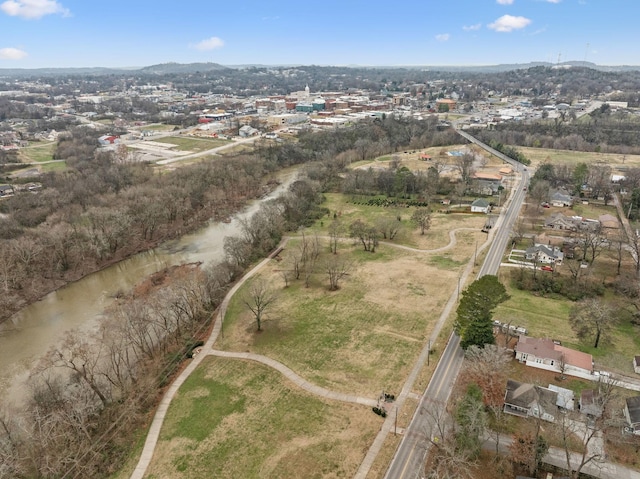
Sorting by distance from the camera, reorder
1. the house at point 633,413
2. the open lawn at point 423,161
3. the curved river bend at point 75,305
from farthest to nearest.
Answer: the open lawn at point 423,161 < the curved river bend at point 75,305 < the house at point 633,413

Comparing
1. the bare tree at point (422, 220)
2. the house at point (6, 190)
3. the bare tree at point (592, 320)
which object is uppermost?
the house at point (6, 190)

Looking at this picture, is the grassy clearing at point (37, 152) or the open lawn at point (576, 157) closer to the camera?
the open lawn at point (576, 157)

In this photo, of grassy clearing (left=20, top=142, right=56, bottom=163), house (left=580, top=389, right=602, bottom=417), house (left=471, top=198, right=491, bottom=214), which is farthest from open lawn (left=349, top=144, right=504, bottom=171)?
grassy clearing (left=20, top=142, right=56, bottom=163)

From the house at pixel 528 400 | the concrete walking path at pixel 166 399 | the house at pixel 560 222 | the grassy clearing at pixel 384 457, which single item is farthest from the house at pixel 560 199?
the grassy clearing at pixel 384 457

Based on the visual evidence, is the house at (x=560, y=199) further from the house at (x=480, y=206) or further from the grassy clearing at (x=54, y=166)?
the grassy clearing at (x=54, y=166)

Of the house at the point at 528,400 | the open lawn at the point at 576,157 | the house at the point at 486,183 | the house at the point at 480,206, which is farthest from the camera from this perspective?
the open lawn at the point at 576,157

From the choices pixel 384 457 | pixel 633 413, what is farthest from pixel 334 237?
pixel 633 413

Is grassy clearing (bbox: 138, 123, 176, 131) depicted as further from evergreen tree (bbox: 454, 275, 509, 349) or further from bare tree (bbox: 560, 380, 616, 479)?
bare tree (bbox: 560, 380, 616, 479)

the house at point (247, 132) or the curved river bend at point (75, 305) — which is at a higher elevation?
the house at point (247, 132)
